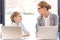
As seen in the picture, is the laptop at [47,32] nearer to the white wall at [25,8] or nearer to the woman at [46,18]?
the woman at [46,18]

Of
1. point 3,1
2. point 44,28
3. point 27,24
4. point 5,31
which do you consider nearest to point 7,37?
point 5,31

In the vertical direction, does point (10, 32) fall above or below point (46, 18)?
below

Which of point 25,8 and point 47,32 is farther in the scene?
point 25,8

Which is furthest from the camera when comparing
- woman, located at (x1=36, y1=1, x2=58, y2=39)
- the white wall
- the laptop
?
the white wall

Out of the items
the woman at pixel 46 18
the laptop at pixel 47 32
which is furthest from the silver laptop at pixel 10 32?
the woman at pixel 46 18

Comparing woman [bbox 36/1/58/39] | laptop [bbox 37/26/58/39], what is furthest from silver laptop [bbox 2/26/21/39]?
woman [bbox 36/1/58/39]

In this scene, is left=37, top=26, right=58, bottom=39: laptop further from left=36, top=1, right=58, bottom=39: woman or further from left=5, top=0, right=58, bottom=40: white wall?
left=5, top=0, right=58, bottom=40: white wall

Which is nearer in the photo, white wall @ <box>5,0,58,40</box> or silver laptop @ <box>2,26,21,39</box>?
silver laptop @ <box>2,26,21,39</box>

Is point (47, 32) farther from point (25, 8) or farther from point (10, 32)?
point (25, 8)

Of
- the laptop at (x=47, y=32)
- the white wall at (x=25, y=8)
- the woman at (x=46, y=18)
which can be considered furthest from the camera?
the white wall at (x=25, y=8)

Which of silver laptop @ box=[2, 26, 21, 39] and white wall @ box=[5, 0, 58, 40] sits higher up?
white wall @ box=[5, 0, 58, 40]

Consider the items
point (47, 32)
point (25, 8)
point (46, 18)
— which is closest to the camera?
point (47, 32)

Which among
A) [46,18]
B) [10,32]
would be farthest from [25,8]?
[10,32]

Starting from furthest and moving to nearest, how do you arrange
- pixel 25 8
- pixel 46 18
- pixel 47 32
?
1. pixel 25 8
2. pixel 46 18
3. pixel 47 32
